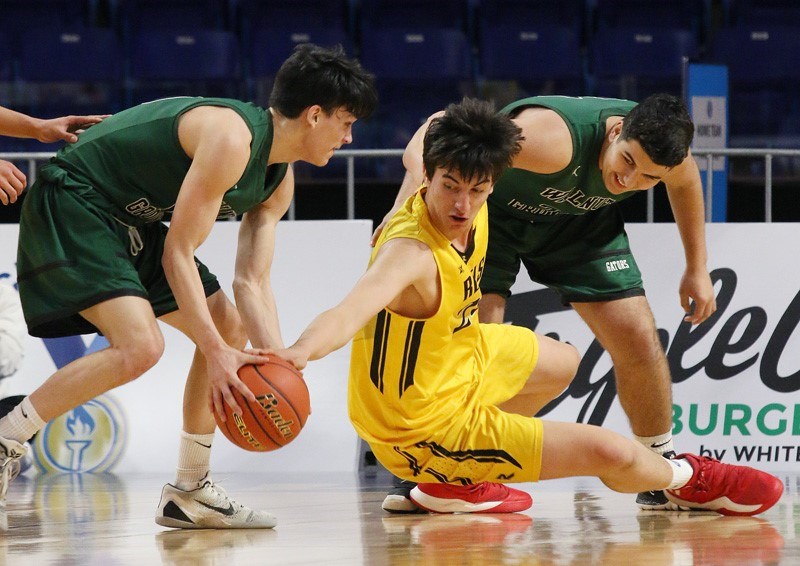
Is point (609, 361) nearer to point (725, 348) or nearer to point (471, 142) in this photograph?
point (725, 348)

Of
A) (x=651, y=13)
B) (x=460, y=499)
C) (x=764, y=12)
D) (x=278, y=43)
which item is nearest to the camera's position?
(x=460, y=499)

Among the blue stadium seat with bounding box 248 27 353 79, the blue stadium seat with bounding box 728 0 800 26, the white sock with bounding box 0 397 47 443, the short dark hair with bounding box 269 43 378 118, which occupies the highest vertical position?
the blue stadium seat with bounding box 728 0 800 26

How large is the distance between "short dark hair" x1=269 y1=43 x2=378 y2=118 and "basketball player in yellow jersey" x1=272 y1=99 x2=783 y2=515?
0.98 feet

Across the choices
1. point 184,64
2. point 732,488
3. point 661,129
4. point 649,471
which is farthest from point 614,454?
point 184,64

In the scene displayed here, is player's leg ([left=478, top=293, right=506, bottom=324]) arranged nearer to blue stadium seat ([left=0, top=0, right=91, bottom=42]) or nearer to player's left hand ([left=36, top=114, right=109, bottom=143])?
player's left hand ([left=36, top=114, right=109, bottom=143])

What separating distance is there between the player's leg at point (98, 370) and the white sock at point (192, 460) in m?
0.43

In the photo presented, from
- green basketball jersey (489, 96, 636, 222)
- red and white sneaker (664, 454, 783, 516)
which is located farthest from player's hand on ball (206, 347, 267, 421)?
red and white sneaker (664, 454, 783, 516)

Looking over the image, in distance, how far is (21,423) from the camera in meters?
3.41

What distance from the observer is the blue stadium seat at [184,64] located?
8.07 meters

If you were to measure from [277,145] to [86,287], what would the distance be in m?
0.68

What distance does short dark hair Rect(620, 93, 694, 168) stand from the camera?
3566mm

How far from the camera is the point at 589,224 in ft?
13.7

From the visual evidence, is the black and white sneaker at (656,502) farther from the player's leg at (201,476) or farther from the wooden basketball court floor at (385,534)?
the player's leg at (201,476)

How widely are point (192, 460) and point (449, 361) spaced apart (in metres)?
0.93
